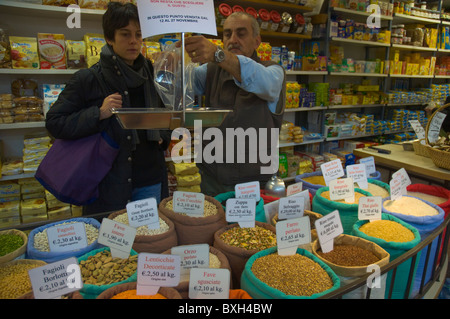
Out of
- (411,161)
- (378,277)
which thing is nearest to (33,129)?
(378,277)

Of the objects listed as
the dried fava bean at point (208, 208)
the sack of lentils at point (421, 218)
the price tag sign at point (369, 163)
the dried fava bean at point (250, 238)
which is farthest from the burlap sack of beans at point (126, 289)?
the price tag sign at point (369, 163)

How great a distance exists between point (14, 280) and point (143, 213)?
0.37 m

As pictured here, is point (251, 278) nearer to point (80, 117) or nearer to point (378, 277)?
point (378, 277)

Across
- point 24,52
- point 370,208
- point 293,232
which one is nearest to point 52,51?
point 24,52

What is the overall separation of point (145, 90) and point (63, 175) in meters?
0.53

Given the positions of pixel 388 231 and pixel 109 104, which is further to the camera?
pixel 109 104

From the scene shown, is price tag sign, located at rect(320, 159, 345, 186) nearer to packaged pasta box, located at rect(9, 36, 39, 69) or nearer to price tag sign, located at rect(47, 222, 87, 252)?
price tag sign, located at rect(47, 222, 87, 252)

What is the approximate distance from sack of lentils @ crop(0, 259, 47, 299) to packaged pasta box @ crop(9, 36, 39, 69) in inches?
63.6

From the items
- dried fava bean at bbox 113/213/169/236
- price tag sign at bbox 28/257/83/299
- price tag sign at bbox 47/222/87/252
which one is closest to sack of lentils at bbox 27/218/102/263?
price tag sign at bbox 47/222/87/252

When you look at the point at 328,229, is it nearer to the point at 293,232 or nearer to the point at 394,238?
the point at 293,232

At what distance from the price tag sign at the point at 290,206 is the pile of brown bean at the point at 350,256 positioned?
0.52 ft

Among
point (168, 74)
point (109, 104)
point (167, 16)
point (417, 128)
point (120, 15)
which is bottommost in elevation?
point (417, 128)

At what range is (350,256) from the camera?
958 mm

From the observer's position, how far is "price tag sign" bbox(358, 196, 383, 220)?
111 cm
